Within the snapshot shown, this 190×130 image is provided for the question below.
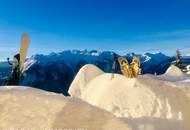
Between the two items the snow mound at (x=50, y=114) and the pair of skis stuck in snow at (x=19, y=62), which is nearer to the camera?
the snow mound at (x=50, y=114)

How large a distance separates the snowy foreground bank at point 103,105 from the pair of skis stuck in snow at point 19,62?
1324mm

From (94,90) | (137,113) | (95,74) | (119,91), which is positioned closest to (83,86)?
(95,74)

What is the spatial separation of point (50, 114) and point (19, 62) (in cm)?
516

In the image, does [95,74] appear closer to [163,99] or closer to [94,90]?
[94,90]

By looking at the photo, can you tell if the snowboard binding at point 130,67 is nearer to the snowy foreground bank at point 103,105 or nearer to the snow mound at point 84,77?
the snowy foreground bank at point 103,105

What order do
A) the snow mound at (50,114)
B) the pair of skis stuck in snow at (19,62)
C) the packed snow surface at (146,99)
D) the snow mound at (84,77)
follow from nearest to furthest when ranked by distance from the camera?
the snow mound at (50,114), the packed snow surface at (146,99), the pair of skis stuck in snow at (19,62), the snow mound at (84,77)

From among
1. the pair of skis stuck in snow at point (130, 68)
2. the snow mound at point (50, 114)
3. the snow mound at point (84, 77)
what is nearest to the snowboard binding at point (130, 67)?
the pair of skis stuck in snow at point (130, 68)

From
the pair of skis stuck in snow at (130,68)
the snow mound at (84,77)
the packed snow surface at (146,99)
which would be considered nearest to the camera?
the packed snow surface at (146,99)

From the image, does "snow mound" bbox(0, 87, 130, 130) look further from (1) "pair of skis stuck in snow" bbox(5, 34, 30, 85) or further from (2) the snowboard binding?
(1) "pair of skis stuck in snow" bbox(5, 34, 30, 85)

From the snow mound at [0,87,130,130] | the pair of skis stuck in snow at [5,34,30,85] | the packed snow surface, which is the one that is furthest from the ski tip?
the snow mound at [0,87,130,130]

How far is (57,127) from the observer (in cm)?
239

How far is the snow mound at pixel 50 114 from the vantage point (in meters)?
2.39

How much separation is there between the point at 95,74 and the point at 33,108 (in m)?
4.52

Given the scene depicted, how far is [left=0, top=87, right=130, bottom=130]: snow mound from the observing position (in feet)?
7.85
